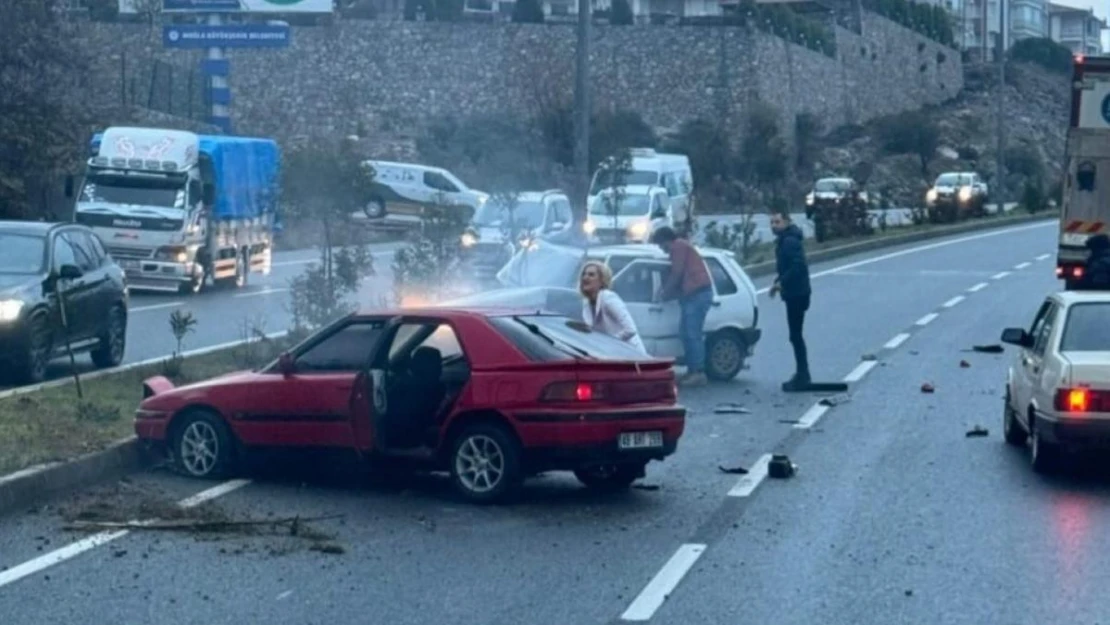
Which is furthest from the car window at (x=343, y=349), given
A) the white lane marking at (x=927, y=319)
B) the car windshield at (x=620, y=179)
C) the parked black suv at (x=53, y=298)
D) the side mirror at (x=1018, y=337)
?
the car windshield at (x=620, y=179)

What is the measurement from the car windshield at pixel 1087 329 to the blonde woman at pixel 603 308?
3.27 m

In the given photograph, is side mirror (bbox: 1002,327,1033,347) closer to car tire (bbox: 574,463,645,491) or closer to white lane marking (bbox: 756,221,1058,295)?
car tire (bbox: 574,463,645,491)

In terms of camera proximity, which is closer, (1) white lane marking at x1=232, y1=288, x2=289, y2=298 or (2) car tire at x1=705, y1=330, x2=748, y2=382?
(2) car tire at x1=705, y1=330, x2=748, y2=382

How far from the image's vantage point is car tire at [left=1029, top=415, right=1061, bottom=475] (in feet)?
45.8

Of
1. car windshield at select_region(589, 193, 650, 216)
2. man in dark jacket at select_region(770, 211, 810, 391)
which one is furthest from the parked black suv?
car windshield at select_region(589, 193, 650, 216)

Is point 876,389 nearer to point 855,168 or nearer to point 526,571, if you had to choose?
point 526,571

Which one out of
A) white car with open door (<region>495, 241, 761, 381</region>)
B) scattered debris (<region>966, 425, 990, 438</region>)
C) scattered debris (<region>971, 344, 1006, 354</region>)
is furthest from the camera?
scattered debris (<region>971, 344, 1006, 354</region>)

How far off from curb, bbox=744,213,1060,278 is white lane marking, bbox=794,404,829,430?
51.8 feet

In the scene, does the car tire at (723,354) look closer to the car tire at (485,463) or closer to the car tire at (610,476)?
the car tire at (610,476)

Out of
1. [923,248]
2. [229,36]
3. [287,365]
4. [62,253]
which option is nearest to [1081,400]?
[287,365]

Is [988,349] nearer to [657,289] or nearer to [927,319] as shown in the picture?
[927,319]

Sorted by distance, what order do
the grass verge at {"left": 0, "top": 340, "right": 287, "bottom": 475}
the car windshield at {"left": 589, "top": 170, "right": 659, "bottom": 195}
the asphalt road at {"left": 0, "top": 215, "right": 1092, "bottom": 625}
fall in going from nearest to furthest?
the asphalt road at {"left": 0, "top": 215, "right": 1092, "bottom": 625} < the grass verge at {"left": 0, "top": 340, "right": 287, "bottom": 475} < the car windshield at {"left": 589, "top": 170, "right": 659, "bottom": 195}

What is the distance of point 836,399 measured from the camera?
1931 cm

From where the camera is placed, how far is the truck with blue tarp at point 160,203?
108 feet
